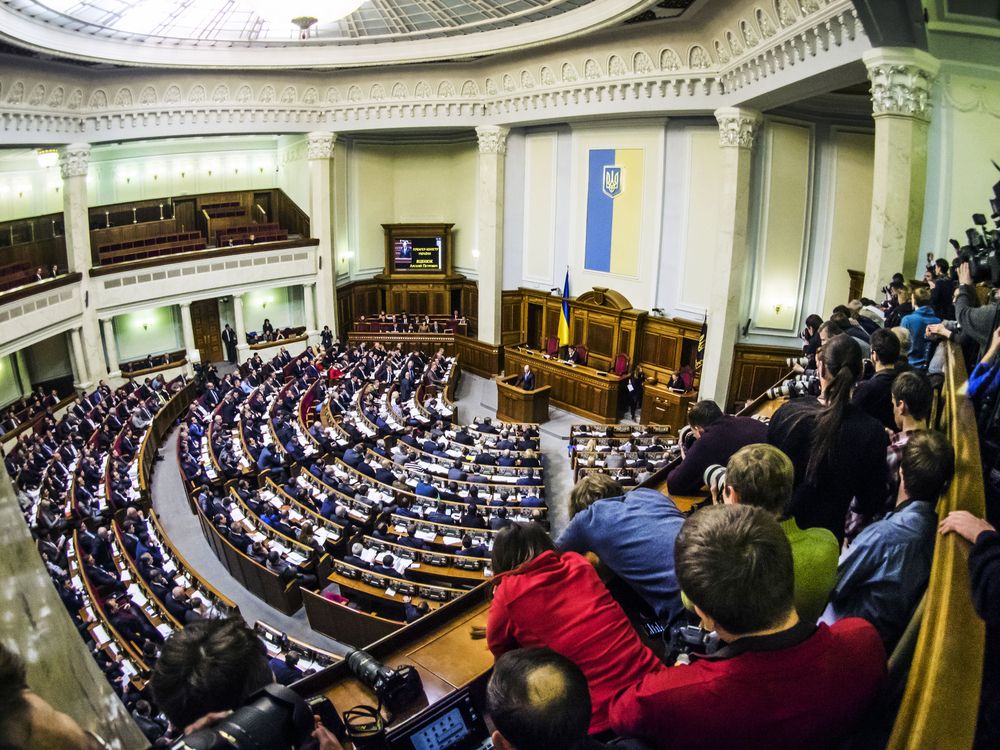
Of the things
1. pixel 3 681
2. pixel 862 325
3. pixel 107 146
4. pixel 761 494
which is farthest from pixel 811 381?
pixel 107 146

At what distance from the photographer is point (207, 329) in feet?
67.7

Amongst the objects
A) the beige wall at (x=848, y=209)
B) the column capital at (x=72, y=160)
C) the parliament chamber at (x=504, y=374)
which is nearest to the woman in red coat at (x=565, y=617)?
the parliament chamber at (x=504, y=374)

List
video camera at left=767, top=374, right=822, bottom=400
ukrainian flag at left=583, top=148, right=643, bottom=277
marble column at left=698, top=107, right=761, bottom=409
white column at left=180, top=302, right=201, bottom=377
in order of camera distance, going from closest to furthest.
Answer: video camera at left=767, top=374, right=822, bottom=400
marble column at left=698, top=107, right=761, bottom=409
ukrainian flag at left=583, top=148, right=643, bottom=277
white column at left=180, top=302, right=201, bottom=377

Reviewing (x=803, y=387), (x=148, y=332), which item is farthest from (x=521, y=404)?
(x=148, y=332)

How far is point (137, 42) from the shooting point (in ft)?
48.0

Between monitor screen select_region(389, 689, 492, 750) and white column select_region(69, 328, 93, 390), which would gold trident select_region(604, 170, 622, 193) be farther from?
monitor screen select_region(389, 689, 492, 750)

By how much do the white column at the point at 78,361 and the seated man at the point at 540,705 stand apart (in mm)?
17610

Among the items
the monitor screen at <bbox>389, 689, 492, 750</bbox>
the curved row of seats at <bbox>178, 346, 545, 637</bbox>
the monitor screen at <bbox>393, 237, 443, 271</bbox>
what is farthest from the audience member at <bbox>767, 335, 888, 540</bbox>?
the monitor screen at <bbox>393, 237, 443, 271</bbox>

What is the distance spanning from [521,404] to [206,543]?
7066 mm

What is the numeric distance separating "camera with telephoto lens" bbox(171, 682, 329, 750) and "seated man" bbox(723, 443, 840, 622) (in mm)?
1465

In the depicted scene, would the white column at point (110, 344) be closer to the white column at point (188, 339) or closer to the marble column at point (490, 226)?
the white column at point (188, 339)

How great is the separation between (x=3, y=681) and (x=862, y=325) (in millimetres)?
6267

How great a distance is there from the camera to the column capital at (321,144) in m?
18.6

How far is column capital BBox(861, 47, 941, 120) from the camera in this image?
24.7ft
